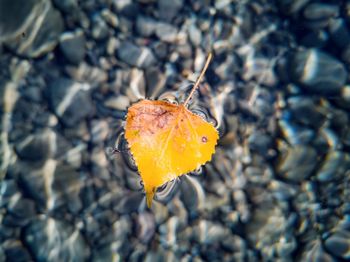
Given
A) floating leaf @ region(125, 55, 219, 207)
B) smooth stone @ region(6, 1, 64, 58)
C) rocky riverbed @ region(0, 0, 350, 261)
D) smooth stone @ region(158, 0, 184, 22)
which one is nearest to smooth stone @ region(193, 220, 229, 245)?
rocky riverbed @ region(0, 0, 350, 261)

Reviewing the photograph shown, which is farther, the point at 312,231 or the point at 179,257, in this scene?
the point at 312,231

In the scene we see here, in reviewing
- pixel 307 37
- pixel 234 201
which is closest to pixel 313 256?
pixel 234 201

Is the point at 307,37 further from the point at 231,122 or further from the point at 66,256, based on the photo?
the point at 66,256

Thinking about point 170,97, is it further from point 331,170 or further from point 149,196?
point 331,170

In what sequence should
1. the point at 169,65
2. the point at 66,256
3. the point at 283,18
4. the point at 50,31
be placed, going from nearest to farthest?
the point at 66,256, the point at 50,31, the point at 169,65, the point at 283,18

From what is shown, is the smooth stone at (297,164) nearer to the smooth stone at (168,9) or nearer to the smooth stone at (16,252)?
the smooth stone at (168,9)

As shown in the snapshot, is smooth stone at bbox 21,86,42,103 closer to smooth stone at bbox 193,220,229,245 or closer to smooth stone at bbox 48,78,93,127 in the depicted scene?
smooth stone at bbox 48,78,93,127
